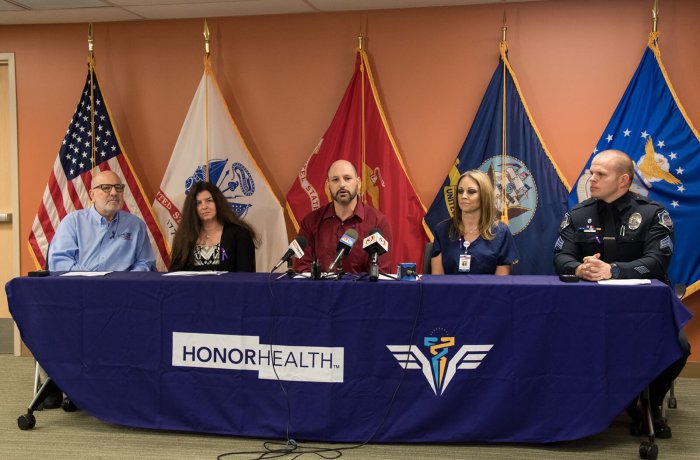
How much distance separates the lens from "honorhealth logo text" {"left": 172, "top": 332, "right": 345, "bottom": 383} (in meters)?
3.09

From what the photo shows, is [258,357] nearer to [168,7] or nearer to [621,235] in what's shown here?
[621,235]

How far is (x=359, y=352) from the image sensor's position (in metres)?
3.07

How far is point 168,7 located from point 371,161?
1.74m

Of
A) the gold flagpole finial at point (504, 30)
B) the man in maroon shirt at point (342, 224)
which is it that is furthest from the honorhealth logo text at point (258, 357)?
the gold flagpole finial at point (504, 30)

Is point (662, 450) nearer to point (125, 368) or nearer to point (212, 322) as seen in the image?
point (212, 322)

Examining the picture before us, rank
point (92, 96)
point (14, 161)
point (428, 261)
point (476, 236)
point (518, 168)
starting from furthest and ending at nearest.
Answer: point (14, 161) → point (92, 96) → point (518, 168) → point (428, 261) → point (476, 236)

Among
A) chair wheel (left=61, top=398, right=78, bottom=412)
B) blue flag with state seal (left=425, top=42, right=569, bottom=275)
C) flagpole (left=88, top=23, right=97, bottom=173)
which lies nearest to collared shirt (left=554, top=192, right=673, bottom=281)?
blue flag with state seal (left=425, top=42, right=569, bottom=275)

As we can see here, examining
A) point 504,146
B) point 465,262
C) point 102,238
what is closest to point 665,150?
point 504,146

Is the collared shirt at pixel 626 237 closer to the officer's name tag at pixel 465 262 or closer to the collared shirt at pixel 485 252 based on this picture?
the collared shirt at pixel 485 252

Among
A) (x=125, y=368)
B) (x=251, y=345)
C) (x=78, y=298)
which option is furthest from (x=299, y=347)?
(x=78, y=298)

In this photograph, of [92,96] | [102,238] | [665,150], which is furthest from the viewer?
[92,96]

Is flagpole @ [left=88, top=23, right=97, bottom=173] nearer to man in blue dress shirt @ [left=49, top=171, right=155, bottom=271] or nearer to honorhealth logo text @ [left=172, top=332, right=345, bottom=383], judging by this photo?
man in blue dress shirt @ [left=49, top=171, right=155, bottom=271]

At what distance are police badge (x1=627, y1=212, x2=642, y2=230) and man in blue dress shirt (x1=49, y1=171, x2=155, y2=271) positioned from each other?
2768mm

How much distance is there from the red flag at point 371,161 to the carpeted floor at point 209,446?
1752mm
